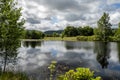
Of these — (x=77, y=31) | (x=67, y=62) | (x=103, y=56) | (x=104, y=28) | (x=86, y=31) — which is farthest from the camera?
(x=77, y=31)

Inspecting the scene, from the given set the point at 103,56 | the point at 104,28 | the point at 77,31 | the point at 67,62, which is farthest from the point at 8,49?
the point at 77,31

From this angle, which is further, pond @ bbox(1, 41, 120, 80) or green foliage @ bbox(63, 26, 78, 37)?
green foliage @ bbox(63, 26, 78, 37)

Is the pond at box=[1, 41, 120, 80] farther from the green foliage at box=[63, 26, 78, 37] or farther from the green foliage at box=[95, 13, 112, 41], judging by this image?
the green foliage at box=[63, 26, 78, 37]

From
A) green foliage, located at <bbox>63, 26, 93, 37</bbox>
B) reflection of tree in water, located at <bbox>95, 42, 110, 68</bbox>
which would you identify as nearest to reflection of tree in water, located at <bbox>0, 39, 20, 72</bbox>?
reflection of tree in water, located at <bbox>95, 42, 110, 68</bbox>

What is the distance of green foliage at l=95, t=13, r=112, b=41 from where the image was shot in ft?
403

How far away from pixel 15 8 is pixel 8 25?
1.92 m

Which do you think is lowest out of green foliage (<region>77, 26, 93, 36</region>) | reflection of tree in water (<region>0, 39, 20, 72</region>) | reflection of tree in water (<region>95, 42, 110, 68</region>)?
reflection of tree in water (<region>95, 42, 110, 68</region>)

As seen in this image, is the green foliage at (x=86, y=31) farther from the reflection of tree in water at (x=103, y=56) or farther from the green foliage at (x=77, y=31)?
the reflection of tree in water at (x=103, y=56)

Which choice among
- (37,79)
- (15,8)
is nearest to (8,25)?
(15,8)

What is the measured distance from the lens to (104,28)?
123 metres

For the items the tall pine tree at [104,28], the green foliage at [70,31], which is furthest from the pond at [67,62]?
the green foliage at [70,31]

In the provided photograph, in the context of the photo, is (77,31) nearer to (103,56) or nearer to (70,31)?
(70,31)

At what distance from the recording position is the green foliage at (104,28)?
4833 inches

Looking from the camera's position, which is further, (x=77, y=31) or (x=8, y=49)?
(x=77, y=31)
